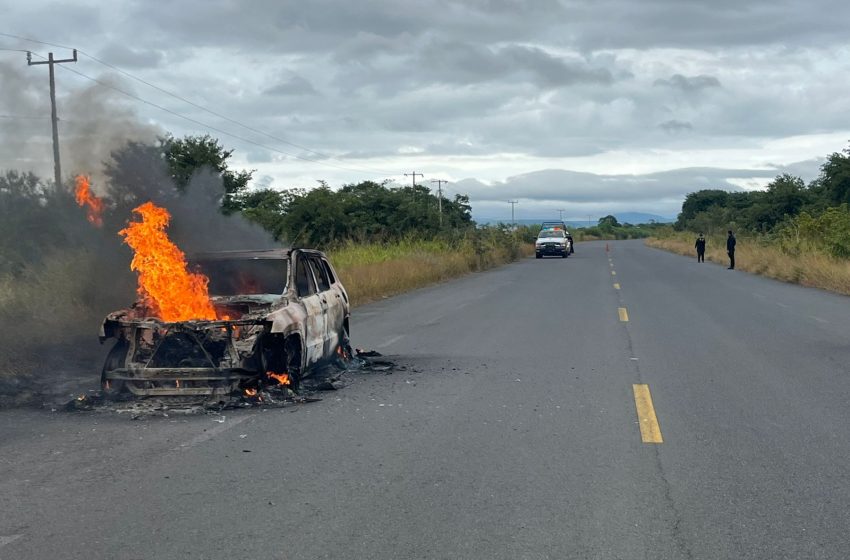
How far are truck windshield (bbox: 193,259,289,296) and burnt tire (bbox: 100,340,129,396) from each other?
54.4 inches

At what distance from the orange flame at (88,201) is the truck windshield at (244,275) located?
3.46 meters

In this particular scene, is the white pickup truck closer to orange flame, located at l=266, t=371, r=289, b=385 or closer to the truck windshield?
the truck windshield

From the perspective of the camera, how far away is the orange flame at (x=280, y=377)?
8531 millimetres

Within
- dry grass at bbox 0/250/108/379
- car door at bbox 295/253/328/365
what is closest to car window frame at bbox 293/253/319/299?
car door at bbox 295/253/328/365

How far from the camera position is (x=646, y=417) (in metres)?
7.60

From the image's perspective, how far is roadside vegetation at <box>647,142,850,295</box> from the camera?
27609mm

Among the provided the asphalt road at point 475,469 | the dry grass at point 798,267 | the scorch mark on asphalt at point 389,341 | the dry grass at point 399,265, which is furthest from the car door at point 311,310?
the dry grass at point 798,267

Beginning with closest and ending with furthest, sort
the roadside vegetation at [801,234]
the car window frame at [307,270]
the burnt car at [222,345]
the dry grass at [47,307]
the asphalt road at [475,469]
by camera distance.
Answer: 1. the asphalt road at [475,469]
2. the burnt car at [222,345]
3. the car window frame at [307,270]
4. the dry grass at [47,307]
5. the roadside vegetation at [801,234]

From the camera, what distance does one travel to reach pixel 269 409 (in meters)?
8.07

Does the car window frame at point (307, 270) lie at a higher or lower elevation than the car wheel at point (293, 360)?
higher

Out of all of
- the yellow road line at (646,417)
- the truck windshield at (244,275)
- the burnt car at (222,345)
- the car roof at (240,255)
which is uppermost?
the car roof at (240,255)

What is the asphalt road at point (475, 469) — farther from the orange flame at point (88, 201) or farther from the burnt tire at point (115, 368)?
the orange flame at point (88, 201)

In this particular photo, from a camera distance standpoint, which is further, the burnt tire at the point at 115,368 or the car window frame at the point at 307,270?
the car window frame at the point at 307,270

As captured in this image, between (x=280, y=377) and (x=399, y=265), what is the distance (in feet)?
62.0
